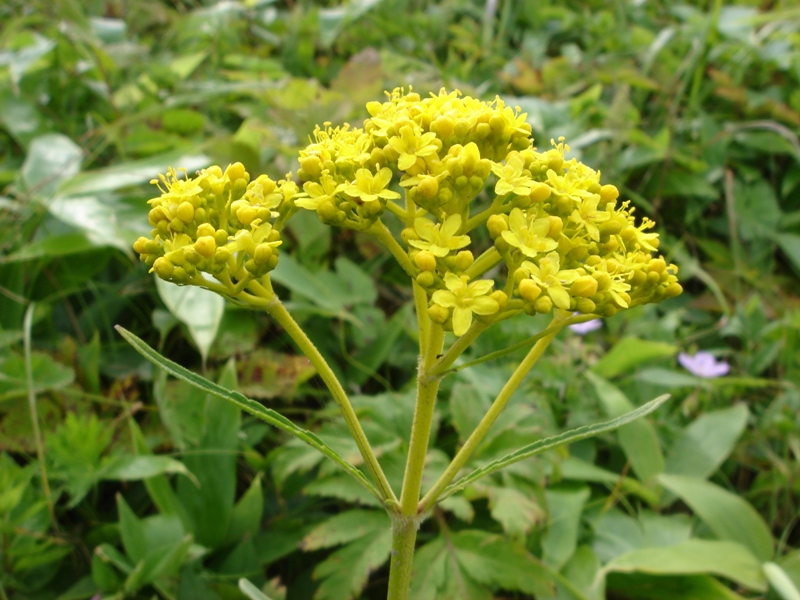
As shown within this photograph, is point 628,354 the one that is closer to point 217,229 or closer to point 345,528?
point 345,528

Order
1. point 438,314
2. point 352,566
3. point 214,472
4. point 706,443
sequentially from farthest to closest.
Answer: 1. point 706,443
2. point 214,472
3. point 352,566
4. point 438,314

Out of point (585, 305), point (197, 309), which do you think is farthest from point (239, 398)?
point (197, 309)

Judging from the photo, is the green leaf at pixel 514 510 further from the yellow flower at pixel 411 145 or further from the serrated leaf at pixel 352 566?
the yellow flower at pixel 411 145

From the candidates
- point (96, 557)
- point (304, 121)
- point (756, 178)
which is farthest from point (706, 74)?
point (96, 557)

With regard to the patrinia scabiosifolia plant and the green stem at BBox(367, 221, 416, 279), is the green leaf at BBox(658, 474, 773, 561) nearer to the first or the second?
the patrinia scabiosifolia plant

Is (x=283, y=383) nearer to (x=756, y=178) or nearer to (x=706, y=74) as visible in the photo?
(x=756, y=178)

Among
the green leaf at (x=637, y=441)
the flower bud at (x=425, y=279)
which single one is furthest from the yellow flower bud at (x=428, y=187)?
the green leaf at (x=637, y=441)

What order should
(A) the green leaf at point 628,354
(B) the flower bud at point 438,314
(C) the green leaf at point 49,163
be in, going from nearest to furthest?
(B) the flower bud at point 438,314, (A) the green leaf at point 628,354, (C) the green leaf at point 49,163
